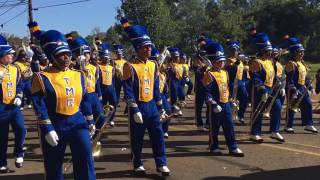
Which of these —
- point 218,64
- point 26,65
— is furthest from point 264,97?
point 26,65

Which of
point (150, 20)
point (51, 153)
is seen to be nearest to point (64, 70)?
point (51, 153)

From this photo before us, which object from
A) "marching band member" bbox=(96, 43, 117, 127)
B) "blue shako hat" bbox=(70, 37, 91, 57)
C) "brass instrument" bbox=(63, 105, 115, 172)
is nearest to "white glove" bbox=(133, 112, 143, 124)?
"brass instrument" bbox=(63, 105, 115, 172)

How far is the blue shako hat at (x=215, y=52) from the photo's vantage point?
9.34m

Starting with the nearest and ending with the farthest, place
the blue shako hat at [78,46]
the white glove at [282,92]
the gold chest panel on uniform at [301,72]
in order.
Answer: the blue shako hat at [78,46] < the white glove at [282,92] < the gold chest panel on uniform at [301,72]

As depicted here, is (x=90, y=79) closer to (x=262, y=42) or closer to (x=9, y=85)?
(x=9, y=85)

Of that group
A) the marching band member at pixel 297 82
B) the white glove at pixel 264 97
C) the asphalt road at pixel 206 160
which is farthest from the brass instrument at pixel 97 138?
the marching band member at pixel 297 82

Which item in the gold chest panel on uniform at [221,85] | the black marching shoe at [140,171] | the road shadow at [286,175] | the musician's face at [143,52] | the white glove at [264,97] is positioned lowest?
the road shadow at [286,175]

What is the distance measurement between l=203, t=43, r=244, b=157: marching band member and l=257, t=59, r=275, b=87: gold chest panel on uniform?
5.32 feet

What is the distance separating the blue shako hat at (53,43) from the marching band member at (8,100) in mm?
2376

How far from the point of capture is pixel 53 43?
6.05 meters

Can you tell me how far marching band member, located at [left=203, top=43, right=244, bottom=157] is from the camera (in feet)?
30.8

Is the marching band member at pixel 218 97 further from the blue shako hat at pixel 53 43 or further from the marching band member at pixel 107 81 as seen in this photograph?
the marching band member at pixel 107 81

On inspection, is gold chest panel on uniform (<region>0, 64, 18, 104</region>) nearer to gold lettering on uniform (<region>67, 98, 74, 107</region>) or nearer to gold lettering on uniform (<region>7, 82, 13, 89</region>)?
gold lettering on uniform (<region>7, 82, 13, 89</region>)

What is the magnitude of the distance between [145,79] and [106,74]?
5189 mm
